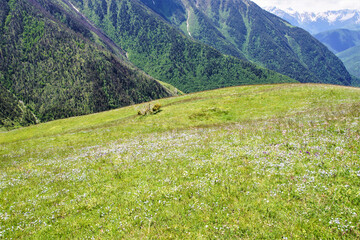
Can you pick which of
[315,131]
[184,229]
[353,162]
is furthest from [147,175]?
[315,131]

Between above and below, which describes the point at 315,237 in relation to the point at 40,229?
below

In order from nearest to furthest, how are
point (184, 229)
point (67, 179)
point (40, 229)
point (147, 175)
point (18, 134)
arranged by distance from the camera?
point (184, 229) → point (40, 229) → point (147, 175) → point (67, 179) → point (18, 134)

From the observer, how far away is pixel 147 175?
45.0 ft

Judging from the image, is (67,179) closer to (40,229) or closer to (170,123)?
(40,229)

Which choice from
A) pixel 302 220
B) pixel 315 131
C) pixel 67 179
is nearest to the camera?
pixel 302 220

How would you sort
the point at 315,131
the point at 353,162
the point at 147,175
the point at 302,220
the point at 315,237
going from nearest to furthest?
the point at 315,237 < the point at 302,220 < the point at 353,162 < the point at 147,175 < the point at 315,131

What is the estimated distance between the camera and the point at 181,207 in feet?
32.6

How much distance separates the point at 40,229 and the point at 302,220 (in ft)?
39.9

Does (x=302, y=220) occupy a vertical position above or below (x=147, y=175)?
below

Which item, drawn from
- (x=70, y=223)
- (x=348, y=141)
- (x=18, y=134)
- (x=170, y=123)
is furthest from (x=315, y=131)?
(x=18, y=134)

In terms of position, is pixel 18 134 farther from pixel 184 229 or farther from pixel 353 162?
pixel 353 162

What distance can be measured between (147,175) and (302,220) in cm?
921

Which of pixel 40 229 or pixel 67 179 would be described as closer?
pixel 40 229

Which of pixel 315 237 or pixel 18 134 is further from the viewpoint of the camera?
pixel 18 134
